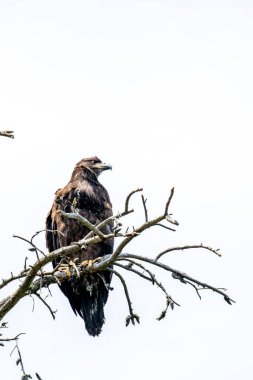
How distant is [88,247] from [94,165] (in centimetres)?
176

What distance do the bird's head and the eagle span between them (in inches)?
31.9

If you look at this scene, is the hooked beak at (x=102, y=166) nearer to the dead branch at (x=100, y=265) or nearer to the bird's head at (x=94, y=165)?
the bird's head at (x=94, y=165)

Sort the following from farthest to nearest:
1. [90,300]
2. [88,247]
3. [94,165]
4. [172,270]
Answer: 1. [94,165]
2. [88,247]
3. [90,300]
4. [172,270]

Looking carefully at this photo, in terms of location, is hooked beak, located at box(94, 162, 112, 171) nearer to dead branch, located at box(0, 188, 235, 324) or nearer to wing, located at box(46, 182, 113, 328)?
wing, located at box(46, 182, 113, 328)

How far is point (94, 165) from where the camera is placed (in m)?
10.9

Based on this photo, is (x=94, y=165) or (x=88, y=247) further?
(x=94, y=165)

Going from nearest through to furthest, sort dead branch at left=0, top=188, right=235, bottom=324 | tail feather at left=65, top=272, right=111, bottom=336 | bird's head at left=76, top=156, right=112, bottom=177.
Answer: dead branch at left=0, top=188, right=235, bottom=324 < tail feather at left=65, top=272, right=111, bottom=336 < bird's head at left=76, top=156, right=112, bottom=177

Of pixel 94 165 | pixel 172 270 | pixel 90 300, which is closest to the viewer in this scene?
pixel 172 270

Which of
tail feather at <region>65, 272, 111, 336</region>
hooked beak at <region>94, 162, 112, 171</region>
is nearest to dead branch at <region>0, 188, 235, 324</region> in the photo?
tail feather at <region>65, 272, 111, 336</region>

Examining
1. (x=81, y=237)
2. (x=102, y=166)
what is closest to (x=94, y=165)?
(x=102, y=166)

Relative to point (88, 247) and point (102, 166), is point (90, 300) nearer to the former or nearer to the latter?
point (88, 247)

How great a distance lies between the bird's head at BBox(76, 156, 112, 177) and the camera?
10.7 m

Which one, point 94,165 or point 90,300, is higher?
point 94,165

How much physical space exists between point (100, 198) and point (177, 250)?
370 centimetres
